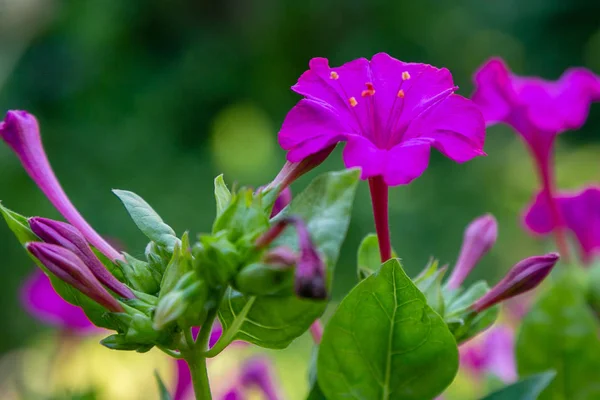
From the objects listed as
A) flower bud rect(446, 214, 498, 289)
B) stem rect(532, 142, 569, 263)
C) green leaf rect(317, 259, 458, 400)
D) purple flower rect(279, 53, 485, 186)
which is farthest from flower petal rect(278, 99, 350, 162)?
stem rect(532, 142, 569, 263)

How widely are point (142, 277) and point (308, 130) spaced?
16 cm

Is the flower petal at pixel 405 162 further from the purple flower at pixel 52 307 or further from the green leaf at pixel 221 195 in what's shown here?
the purple flower at pixel 52 307

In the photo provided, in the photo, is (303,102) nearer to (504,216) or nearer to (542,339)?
(542,339)

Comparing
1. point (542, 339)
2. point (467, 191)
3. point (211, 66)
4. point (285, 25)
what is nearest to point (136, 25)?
point (211, 66)

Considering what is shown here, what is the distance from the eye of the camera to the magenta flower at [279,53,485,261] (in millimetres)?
556

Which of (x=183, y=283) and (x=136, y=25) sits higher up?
(x=183, y=283)

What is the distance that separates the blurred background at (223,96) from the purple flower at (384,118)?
111 inches

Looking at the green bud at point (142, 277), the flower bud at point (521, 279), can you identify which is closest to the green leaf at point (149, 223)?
the green bud at point (142, 277)

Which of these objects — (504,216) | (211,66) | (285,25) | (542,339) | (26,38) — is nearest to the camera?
(542,339)

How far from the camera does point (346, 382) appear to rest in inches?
23.1

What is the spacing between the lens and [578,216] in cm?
92

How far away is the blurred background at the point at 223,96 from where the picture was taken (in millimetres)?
3920

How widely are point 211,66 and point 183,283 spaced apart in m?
4.53

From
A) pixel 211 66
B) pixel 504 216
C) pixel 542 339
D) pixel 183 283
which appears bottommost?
pixel 504 216
